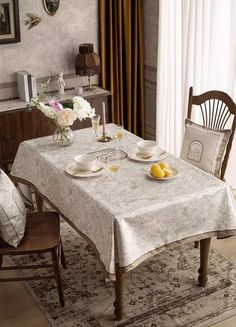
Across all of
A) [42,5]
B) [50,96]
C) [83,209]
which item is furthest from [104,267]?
[42,5]

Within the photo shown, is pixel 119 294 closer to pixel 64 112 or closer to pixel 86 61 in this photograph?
pixel 64 112

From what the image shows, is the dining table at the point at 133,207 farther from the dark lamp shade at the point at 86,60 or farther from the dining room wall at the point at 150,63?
the dining room wall at the point at 150,63

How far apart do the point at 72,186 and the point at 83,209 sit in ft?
0.57

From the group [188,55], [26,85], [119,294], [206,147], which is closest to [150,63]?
[188,55]

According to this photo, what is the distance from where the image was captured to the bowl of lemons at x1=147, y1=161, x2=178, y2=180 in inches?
125

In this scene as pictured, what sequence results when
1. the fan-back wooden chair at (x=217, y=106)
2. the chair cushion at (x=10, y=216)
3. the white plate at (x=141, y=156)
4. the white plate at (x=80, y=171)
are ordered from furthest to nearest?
the fan-back wooden chair at (x=217, y=106)
the white plate at (x=141, y=156)
the white plate at (x=80, y=171)
the chair cushion at (x=10, y=216)

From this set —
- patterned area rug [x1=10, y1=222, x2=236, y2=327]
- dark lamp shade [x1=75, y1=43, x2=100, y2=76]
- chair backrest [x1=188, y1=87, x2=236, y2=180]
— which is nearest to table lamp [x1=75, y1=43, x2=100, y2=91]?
dark lamp shade [x1=75, y1=43, x2=100, y2=76]

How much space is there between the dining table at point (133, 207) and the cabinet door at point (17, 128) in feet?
3.54

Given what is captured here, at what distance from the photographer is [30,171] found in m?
3.78

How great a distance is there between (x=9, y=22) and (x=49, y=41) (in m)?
0.44

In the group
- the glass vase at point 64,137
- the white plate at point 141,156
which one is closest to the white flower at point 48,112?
the glass vase at point 64,137

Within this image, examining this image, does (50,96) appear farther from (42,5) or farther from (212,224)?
(212,224)

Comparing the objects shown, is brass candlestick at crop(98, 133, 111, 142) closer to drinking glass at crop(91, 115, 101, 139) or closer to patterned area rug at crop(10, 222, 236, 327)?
drinking glass at crop(91, 115, 101, 139)

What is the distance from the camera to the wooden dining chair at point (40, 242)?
3111 mm
